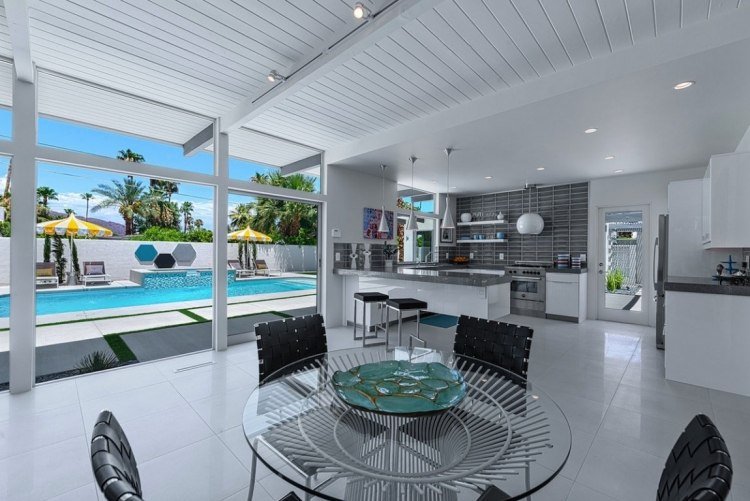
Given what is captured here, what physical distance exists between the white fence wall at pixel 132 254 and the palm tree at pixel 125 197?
0.24 meters

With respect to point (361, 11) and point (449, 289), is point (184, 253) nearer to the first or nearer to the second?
point (449, 289)

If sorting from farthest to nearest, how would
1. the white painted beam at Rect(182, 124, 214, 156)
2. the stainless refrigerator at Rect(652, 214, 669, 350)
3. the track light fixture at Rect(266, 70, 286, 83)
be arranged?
the stainless refrigerator at Rect(652, 214, 669, 350), the white painted beam at Rect(182, 124, 214, 156), the track light fixture at Rect(266, 70, 286, 83)

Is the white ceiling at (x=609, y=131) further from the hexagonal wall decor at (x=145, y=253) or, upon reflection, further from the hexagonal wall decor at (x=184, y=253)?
the hexagonal wall decor at (x=145, y=253)

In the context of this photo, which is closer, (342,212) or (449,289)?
(449,289)

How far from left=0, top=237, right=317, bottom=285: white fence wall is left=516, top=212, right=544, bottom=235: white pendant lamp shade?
12.5ft

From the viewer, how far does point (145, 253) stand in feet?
12.5

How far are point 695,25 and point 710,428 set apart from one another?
2.43 metres

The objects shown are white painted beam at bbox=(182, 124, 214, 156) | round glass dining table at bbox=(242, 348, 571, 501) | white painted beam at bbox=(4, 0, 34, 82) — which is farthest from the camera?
white painted beam at bbox=(182, 124, 214, 156)

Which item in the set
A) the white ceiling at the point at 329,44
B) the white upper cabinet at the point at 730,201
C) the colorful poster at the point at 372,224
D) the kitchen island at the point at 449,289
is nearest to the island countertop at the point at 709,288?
the white upper cabinet at the point at 730,201

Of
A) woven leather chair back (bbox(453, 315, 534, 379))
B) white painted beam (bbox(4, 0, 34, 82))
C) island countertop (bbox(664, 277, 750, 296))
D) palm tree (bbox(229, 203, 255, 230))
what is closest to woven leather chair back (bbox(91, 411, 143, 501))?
woven leather chair back (bbox(453, 315, 534, 379))

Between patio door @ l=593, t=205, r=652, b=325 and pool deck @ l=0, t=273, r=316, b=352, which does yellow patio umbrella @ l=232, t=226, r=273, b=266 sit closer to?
pool deck @ l=0, t=273, r=316, b=352

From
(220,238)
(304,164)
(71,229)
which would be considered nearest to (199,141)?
(220,238)

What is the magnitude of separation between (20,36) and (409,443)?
10.7 feet

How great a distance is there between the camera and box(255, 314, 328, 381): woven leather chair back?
188 centimetres
